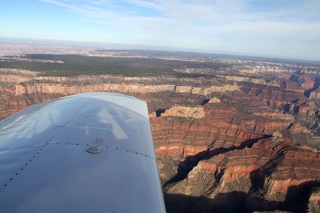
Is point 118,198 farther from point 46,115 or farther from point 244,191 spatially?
point 244,191

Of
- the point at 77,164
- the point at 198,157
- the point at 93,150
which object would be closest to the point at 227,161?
the point at 198,157

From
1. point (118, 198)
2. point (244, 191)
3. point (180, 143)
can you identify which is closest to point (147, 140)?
point (118, 198)

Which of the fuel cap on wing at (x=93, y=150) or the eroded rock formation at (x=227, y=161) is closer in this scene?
the fuel cap on wing at (x=93, y=150)

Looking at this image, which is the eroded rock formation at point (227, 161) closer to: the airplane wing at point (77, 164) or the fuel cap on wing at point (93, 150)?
the airplane wing at point (77, 164)

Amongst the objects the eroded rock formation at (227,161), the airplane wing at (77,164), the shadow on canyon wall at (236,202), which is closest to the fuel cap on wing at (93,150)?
the airplane wing at (77,164)

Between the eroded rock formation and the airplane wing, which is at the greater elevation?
the airplane wing

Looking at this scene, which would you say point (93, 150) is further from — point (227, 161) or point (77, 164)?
point (227, 161)

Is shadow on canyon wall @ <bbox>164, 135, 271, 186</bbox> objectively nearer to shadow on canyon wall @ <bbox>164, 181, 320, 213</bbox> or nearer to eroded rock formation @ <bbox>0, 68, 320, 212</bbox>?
eroded rock formation @ <bbox>0, 68, 320, 212</bbox>

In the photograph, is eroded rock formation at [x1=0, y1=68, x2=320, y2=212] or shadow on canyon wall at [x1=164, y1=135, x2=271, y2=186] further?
shadow on canyon wall at [x1=164, y1=135, x2=271, y2=186]

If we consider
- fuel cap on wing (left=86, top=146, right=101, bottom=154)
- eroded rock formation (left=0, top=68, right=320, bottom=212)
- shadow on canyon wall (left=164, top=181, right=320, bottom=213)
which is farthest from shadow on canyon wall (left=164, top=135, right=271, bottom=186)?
fuel cap on wing (left=86, top=146, right=101, bottom=154)
